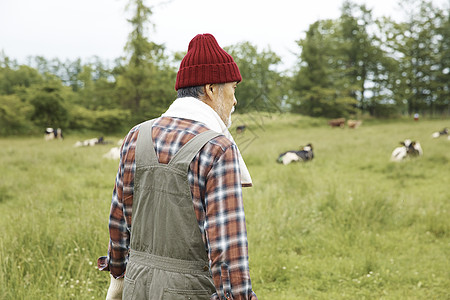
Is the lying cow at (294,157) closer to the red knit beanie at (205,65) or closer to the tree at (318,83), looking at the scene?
the red knit beanie at (205,65)

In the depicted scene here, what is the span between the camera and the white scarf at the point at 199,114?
62.5 inches

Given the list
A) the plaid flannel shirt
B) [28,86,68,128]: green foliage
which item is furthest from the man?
[28,86,68,128]: green foliage

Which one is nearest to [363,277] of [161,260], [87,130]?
[161,260]

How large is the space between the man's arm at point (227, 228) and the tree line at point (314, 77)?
22780 millimetres

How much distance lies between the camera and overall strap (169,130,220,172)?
1.47 m

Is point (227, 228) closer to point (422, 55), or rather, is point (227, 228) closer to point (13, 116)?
point (13, 116)

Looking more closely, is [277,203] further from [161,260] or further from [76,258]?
[161,260]

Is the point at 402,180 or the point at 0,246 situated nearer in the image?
the point at 0,246

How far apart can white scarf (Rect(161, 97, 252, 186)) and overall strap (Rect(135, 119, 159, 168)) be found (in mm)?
113

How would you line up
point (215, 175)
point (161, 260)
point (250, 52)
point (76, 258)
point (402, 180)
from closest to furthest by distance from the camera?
point (215, 175), point (161, 260), point (76, 258), point (402, 180), point (250, 52)

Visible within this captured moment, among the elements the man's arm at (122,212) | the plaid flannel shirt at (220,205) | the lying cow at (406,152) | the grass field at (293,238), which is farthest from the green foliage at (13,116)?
the plaid flannel shirt at (220,205)

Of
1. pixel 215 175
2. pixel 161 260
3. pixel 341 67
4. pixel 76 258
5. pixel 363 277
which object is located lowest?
pixel 363 277

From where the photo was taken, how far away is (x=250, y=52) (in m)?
36.5

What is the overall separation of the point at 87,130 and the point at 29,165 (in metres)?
17.5
